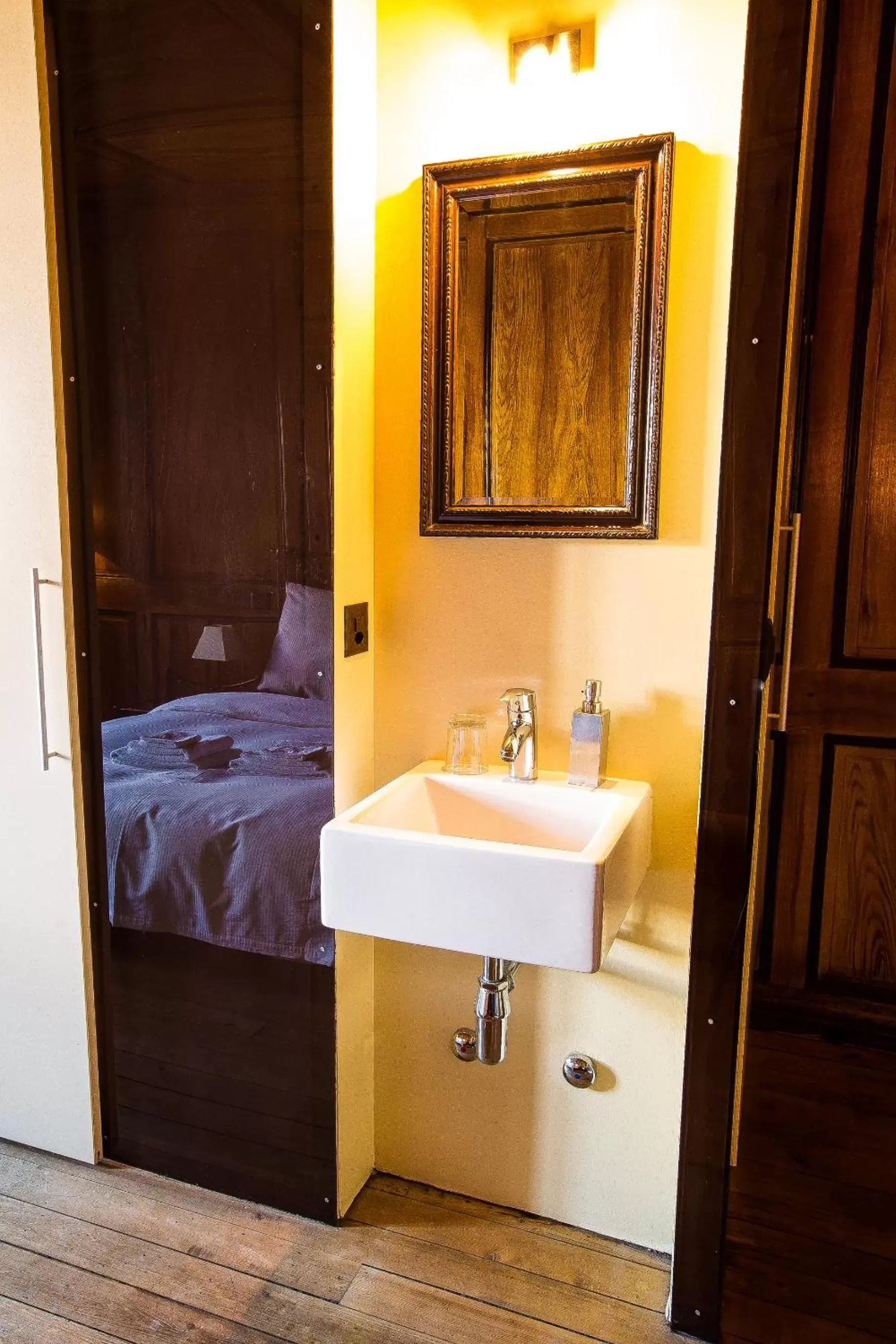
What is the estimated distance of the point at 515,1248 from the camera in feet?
5.57

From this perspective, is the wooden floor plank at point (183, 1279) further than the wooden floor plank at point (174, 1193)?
No

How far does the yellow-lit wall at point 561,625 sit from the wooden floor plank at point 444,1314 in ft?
0.79

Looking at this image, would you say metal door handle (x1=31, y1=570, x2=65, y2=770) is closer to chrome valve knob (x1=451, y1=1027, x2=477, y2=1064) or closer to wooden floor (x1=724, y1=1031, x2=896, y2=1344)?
chrome valve knob (x1=451, y1=1027, x2=477, y2=1064)

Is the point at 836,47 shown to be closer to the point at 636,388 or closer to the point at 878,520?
the point at 878,520

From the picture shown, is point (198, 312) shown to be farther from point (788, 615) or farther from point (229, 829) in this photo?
point (788, 615)

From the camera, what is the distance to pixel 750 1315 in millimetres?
1574

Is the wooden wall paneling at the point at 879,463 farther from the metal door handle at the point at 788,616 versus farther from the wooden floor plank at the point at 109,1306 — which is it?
the wooden floor plank at the point at 109,1306

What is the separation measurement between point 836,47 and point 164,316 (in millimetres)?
1732

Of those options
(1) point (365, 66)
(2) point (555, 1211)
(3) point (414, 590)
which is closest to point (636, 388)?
(3) point (414, 590)

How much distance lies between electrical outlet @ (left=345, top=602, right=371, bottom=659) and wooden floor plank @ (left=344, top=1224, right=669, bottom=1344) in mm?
1141

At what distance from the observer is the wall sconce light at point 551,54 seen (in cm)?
146

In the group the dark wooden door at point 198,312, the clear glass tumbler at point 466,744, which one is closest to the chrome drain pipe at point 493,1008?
the clear glass tumbler at point 466,744

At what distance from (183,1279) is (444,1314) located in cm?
48

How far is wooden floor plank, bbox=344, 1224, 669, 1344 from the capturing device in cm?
153
